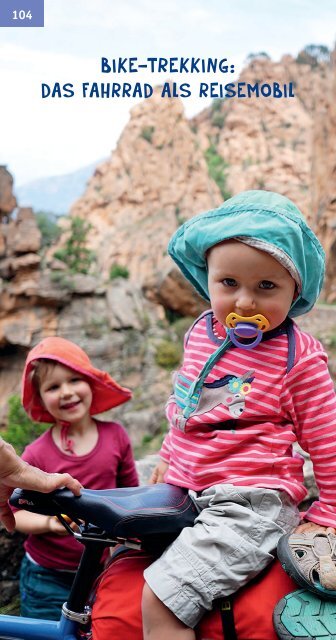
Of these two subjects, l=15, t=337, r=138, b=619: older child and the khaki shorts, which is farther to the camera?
l=15, t=337, r=138, b=619: older child

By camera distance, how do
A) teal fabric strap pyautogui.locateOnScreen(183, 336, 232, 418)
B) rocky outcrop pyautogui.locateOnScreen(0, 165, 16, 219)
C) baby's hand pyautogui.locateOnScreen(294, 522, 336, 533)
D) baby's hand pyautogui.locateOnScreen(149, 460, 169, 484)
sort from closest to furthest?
baby's hand pyautogui.locateOnScreen(294, 522, 336, 533), teal fabric strap pyautogui.locateOnScreen(183, 336, 232, 418), baby's hand pyautogui.locateOnScreen(149, 460, 169, 484), rocky outcrop pyautogui.locateOnScreen(0, 165, 16, 219)

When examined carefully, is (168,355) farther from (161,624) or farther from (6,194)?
(161,624)

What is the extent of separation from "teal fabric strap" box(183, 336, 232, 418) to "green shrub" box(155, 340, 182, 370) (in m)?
18.6

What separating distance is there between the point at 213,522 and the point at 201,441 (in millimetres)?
197

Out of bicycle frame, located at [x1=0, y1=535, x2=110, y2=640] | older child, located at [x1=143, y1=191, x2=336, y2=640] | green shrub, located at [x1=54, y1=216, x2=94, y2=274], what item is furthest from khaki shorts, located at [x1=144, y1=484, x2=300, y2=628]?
green shrub, located at [x1=54, y1=216, x2=94, y2=274]

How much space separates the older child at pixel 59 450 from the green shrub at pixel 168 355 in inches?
707

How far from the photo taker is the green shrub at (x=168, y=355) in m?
20.2

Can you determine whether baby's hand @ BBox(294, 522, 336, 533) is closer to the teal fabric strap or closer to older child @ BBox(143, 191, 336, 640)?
older child @ BBox(143, 191, 336, 640)

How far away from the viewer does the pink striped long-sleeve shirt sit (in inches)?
52.5

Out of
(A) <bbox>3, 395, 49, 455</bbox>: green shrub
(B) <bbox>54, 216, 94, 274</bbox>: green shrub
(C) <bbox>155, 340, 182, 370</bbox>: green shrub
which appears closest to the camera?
(A) <bbox>3, 395, 49, 455</bbox>: green shrub

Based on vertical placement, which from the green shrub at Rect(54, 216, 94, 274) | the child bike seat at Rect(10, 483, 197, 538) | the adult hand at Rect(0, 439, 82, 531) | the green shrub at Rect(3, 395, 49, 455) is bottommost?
the green shrub at Rect(3, 395, 49, 455)

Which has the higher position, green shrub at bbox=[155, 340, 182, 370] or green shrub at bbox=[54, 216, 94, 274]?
green shrub at bbox=[54, 216, 94, 274]

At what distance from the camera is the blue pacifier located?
4.33ft

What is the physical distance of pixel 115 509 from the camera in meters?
1.24
